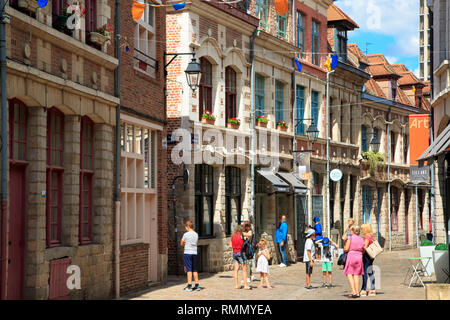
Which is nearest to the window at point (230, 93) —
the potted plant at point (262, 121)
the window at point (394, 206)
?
the potted plant at point (262, 121)

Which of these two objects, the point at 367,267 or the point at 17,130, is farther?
the point at 367,267

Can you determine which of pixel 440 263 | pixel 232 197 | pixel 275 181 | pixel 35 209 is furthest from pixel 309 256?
pixel 275 181

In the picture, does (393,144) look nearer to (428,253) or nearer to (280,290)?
(428,253)

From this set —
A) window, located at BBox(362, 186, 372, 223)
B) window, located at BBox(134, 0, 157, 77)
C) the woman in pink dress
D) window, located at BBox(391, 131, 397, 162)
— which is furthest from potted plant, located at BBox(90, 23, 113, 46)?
window, located at BBox(391, 131, 397, 162)

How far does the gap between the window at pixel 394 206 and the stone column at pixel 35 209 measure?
102 feet

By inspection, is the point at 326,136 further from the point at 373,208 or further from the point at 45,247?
the point at 45,247

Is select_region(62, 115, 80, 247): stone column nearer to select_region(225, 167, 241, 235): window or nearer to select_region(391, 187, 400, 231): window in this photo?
select_region(225, 167, 241, 235): window

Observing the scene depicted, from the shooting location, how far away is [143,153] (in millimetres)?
19188

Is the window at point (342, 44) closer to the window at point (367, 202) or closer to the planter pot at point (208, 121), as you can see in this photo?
the window at point (367, 202)

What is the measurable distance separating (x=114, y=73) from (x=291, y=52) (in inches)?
574

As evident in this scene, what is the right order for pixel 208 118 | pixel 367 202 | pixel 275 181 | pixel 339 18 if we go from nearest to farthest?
pixel 208 118
pixel 275 181
pixel 339 18
pixel 367 202

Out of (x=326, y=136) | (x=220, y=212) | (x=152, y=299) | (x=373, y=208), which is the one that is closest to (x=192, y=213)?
(x=220, y=212)

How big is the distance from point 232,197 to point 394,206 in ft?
62.3

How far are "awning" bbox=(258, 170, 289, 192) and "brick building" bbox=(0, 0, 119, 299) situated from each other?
10.7 metres
